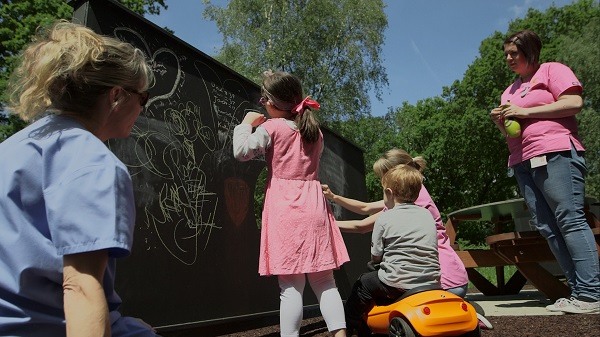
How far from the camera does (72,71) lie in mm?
1363

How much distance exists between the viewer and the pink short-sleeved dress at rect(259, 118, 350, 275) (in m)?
3.36

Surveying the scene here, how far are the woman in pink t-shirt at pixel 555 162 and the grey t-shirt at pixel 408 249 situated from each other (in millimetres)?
1480

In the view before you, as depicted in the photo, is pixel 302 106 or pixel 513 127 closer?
pixel 302 106

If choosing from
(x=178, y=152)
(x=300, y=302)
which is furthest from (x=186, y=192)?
(x=300, y=302)

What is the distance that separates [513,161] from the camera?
475cm

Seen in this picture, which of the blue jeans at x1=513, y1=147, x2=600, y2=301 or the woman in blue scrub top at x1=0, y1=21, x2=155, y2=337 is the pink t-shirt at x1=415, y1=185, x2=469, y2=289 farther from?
the woman in blue scrub top at x1=0, y1=21, x2=155, y2=337

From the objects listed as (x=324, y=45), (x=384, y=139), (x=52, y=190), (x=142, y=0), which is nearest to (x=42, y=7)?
(x=142, y=0)

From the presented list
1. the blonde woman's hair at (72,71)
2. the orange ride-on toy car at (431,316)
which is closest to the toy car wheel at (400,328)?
the orange ride-on toy car at (431,316)

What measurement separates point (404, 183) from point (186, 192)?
55.4 inches

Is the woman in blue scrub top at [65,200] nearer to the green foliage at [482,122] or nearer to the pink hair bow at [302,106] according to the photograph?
the pink hair bow at [302,106]

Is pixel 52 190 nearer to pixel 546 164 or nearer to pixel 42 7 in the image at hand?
→ pixel 546 164

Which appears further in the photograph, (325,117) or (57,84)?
(325,117)

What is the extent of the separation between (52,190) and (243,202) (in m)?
3.31

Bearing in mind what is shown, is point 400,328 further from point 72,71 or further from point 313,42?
point 313,42
